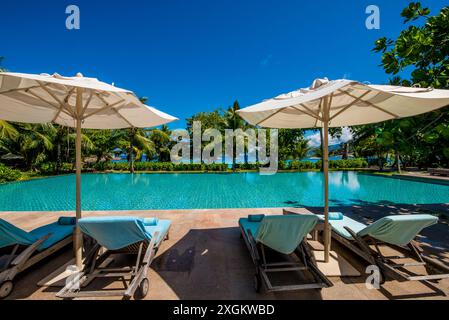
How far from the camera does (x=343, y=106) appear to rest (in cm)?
375

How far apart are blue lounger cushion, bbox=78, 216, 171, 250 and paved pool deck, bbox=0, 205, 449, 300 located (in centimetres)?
59

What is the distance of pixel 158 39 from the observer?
17.2m

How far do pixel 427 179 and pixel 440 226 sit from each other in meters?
12.8

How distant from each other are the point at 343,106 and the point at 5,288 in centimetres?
566

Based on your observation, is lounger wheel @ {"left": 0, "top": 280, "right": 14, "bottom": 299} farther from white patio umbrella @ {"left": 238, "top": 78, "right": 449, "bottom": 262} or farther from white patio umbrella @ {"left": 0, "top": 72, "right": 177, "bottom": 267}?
white patio umbrella @ {"left": 238, "top": 78, "right": 449, "bottom": 262}

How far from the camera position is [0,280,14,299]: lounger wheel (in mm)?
2322

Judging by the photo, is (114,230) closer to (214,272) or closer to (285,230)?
(214,272)

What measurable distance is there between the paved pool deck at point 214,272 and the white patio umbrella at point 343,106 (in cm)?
83

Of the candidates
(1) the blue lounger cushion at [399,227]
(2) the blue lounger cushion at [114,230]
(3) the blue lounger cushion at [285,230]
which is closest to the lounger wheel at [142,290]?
(2) the blue lounger cushion at [114,230]

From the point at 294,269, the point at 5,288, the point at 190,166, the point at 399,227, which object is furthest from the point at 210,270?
the point at 190,166

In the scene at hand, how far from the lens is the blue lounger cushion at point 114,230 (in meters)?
2.37

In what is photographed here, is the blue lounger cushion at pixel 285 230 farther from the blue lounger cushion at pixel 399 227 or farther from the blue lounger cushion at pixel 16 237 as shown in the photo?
the blue lounger cushion at pixel 16 237
